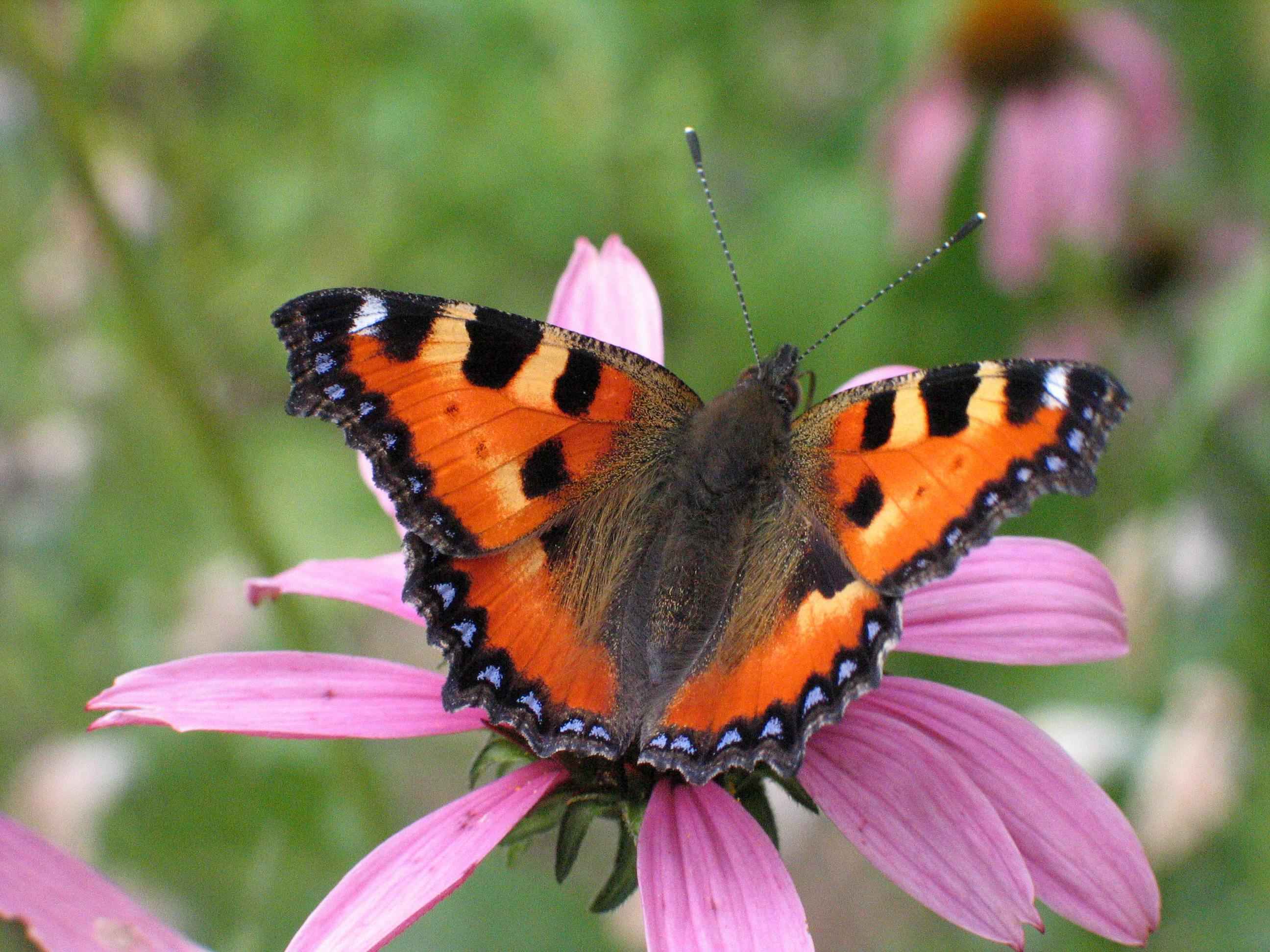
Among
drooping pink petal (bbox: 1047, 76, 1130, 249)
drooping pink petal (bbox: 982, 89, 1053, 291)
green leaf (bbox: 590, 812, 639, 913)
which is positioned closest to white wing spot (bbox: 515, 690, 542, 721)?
green leaf (bbox: 590, 812, 639, 913)

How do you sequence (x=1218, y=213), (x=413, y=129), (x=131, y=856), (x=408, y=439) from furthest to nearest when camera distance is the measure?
(x=1218, y=213), (x=413, y=129), (x=131, y=856), (x=408, y=439)

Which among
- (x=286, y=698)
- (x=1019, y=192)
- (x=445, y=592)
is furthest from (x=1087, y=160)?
(x=286, y=698)

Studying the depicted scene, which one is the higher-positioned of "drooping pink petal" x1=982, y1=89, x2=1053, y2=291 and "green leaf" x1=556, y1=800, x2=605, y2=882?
"drooping pink petal" x1=982, y1=89, x2=1053, y2=291

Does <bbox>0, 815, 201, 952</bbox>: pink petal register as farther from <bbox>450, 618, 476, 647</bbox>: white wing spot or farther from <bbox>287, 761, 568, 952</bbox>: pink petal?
<bbox>450, 618, 476, 647</bbox>: white wing spot

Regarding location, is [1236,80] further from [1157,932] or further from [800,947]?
[800,947]

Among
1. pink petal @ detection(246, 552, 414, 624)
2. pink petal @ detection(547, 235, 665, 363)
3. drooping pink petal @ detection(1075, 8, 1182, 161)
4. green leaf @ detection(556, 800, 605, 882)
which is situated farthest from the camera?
drooping pink petal @ detection(1075, 8, 1182, 161)

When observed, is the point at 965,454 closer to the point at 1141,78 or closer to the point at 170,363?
the point at 170,363

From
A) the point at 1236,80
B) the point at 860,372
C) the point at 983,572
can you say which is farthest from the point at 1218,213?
the point at 983,572

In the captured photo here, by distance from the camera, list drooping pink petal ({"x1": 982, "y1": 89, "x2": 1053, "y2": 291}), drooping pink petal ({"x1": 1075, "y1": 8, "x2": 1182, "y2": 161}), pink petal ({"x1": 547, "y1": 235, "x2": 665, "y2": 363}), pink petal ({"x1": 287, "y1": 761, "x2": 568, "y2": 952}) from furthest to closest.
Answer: drooping pink petal ({"x1": 1075, "y1": 8, "x2": 1182, "y2": 161}) → drooping pink petal ({"x1": 982, "y1": 89, "x2": 1053, "y2": 291}) → pink petal ({"x1": 547, "y1": 235, "x2": 665, "y2": 363}) → pink petal ({"x1": 287, "y1": 761, "x2": 568, "y2": 952})
